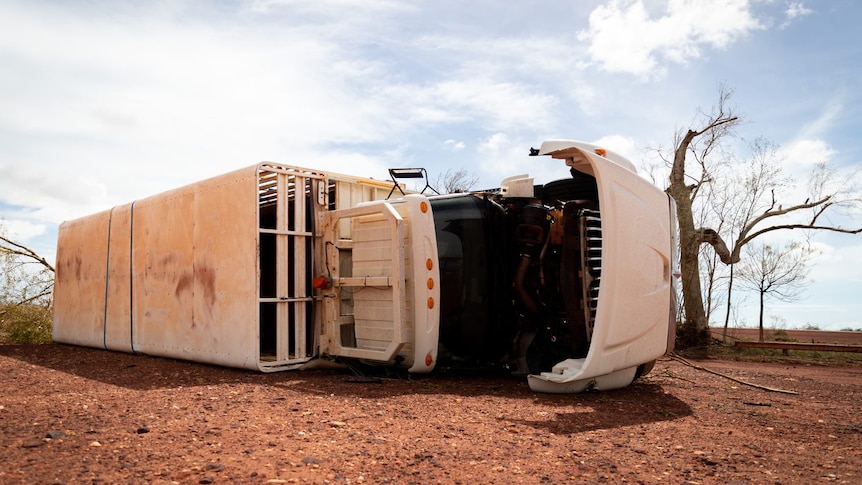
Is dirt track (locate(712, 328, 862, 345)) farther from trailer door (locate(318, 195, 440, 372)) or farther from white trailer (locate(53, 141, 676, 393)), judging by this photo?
trailer door (locate(318, 195, 440, 372))

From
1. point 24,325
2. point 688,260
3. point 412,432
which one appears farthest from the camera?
point 688,260

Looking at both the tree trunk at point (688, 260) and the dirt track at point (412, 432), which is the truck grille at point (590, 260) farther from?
the tree trunk at point (688, 260)

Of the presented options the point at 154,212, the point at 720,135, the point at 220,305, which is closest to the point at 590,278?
the point at 220,305

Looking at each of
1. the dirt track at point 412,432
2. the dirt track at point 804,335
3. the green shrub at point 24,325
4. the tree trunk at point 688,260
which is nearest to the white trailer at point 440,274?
the dirt track at point 412,432

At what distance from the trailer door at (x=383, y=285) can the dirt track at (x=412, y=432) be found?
431 millimetres

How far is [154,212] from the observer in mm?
9539

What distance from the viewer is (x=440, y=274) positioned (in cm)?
690

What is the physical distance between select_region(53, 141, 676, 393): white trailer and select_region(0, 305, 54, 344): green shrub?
6996 millimetres

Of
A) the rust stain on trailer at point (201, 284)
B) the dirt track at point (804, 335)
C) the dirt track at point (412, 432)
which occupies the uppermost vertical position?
the rust stain on trailer at point (201, 284)

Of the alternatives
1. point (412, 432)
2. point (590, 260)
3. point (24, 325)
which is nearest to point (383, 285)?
point (590, 260)

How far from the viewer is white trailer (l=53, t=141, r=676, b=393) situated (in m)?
6.24

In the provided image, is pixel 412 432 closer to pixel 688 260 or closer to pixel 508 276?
pixel 508 276

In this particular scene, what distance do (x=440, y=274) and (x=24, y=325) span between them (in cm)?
1120

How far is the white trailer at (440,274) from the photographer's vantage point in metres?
6.24
